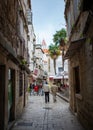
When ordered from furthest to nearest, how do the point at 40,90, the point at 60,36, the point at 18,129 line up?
the point at 60,36, the point at 40,90, the point at 18,129

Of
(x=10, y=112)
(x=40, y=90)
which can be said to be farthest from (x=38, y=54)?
A: (x=10, y=112)

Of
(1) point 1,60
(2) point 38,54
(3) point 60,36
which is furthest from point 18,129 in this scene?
(2) point 38,54

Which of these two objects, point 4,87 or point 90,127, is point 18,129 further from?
point 90,127

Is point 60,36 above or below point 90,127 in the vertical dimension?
above

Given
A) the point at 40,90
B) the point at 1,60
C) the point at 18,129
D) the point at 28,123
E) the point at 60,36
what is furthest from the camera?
the point at 60,36

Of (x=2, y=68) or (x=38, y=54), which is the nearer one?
(x=2, y=68)

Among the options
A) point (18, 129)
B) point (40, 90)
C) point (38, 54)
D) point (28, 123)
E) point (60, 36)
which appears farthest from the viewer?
point (38, 54)

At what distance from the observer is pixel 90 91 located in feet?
28.1

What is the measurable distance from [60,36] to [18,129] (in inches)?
1523

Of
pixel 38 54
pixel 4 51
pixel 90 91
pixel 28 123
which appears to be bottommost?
pixel 28 123

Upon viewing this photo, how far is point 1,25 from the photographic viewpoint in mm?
8242

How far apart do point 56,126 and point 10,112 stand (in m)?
2.35

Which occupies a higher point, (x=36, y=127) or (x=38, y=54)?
(x=38, y=54)

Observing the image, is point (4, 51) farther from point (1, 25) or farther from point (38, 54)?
point (38, 54)
